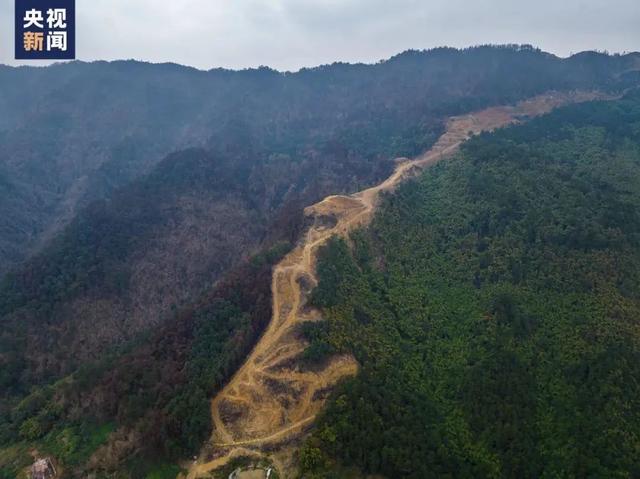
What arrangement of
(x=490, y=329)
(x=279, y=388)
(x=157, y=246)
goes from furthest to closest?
(x=157, y=246) → (x=490, y=329) → (x=279, y=388)

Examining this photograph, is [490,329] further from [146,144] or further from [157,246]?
[146,144]

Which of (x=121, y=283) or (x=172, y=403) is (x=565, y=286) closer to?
(x=172, y=403)

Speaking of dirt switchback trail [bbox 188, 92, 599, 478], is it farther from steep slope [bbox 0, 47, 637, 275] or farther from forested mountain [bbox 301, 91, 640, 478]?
steep slope [bbox 0, 47, 637, 275]

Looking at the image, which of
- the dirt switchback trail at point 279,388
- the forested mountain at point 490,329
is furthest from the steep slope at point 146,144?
the dirt switchback trail at point 279,388

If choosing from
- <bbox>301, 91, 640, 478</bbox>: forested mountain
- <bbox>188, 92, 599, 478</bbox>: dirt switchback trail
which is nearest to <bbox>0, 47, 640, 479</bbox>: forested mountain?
<bbox>188, 92, 599, 478</bbox>: dirt switchback trail

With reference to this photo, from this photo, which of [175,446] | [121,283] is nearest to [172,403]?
[175,446]

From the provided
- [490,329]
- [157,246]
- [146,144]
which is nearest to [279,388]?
[490,329]
